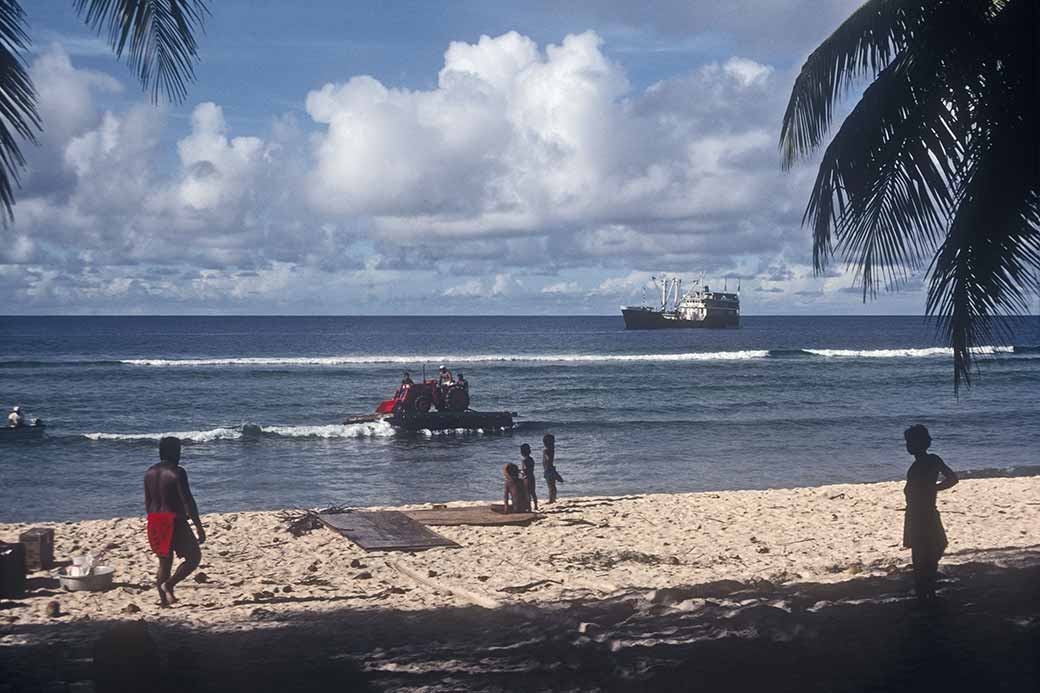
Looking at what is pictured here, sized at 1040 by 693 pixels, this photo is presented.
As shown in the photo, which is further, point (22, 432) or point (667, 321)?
point (667, 321)

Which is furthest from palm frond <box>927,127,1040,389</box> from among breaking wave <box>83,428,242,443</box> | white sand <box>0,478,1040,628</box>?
breaking wave <box>83,428,242,443</box>

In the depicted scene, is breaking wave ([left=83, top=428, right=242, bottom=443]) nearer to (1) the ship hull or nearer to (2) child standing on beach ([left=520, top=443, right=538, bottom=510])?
(2) child standing on beach ([left=520, top=443, right=538, bottom=510])

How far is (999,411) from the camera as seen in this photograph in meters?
33.5

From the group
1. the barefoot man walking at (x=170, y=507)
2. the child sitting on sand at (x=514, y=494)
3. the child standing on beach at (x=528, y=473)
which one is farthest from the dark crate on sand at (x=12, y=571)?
the child standing on beach at (x=528, y=473)

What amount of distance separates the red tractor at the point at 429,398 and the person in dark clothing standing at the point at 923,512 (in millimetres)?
21882

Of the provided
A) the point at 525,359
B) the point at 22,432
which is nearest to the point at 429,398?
the point at 22,432

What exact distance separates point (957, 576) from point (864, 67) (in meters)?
4.45

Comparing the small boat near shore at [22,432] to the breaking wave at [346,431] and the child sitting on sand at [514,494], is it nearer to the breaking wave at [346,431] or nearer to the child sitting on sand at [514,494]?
the breaking wave at [346,431]

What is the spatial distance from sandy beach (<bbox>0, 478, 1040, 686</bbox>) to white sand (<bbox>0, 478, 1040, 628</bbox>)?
3 cm

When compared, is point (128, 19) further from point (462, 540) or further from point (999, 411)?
point (999, 411)

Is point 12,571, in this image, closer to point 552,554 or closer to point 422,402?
point 552,554

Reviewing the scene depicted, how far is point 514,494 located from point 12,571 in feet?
22.3

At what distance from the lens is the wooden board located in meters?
11.5

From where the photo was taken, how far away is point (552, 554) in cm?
1126
